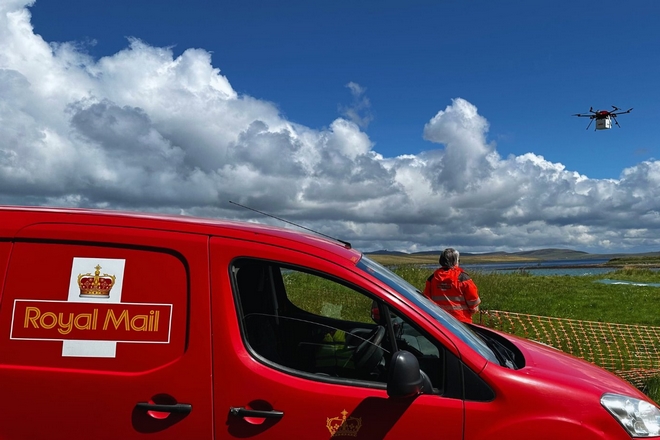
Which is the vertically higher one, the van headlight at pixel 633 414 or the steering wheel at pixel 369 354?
the steering wheel at pixel 369 354

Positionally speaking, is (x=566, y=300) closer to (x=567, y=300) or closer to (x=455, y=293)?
(x=567, y=300)

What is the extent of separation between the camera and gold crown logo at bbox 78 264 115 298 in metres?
2.68

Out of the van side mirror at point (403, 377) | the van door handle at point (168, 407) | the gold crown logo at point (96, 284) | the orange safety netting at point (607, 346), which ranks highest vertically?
the gold crown logo at point (96, 284)

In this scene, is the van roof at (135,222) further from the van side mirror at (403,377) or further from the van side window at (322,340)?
the van side mirror at (403,377)

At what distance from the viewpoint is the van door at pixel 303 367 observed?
260 centimetres

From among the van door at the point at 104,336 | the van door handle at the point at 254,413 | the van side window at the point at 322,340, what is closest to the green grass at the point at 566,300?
the van side window at the point at 322,340

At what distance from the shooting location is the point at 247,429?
2570mm

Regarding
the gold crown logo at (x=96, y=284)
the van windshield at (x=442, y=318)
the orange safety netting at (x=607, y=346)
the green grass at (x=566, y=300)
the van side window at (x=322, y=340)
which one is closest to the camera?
the gold crown logo at (x=96, y=284)

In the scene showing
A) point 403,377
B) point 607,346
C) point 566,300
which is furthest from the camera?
point 566,300

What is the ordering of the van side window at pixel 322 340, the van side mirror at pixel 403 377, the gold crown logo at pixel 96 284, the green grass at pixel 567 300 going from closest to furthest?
the van side mirror at pixel 403 377
the gold crown logo at pixel 96 284
the van side window at pixel 322 340
the green grass at pixel 567 300

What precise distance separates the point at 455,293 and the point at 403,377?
5207mm

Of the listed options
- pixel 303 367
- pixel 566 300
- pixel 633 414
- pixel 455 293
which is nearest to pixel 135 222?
pixel 303 367

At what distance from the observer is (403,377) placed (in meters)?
2.52

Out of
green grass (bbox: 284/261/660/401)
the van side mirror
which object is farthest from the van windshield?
green grass (bbox: 284/261/660/401)
